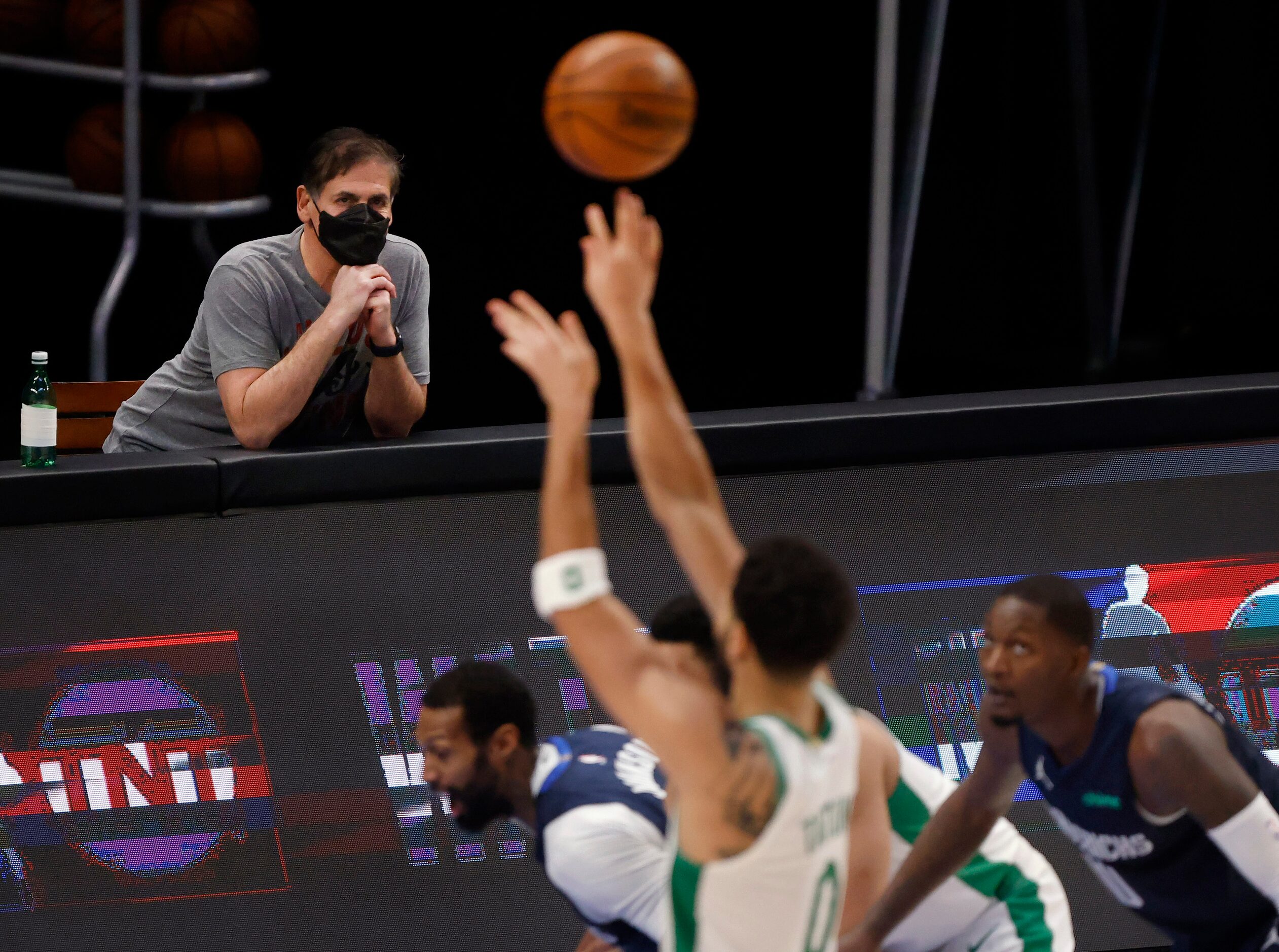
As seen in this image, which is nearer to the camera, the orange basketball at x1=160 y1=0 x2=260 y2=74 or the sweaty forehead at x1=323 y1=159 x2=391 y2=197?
the sweaty forehead at x1=323 y1=159 x2=391 y2=197

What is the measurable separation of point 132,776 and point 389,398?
113 centimetres

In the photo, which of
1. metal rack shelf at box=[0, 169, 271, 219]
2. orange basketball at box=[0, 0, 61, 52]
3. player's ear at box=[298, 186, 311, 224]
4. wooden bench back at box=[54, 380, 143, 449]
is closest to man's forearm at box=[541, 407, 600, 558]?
player's ear at box=[298, 186, 311, 224]

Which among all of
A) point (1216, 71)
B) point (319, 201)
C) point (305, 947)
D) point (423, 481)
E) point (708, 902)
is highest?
point (1216, 71)

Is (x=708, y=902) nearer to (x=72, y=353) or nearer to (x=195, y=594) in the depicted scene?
(x=195, y=594)

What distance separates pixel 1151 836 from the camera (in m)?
3.26

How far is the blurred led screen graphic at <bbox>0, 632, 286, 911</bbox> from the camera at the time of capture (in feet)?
12.3

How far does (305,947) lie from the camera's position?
3.82m

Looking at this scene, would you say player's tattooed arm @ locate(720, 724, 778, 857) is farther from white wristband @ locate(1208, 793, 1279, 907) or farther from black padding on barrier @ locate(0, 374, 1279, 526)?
black padding on barrier @ locate(0, 374, 1279, 526)

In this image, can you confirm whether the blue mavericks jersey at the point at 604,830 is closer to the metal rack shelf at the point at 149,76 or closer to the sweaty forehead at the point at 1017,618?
the sweaty forehead at the point at 1017,618

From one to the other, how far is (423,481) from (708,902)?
1724 mm

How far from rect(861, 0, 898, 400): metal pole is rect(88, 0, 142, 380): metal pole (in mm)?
3432

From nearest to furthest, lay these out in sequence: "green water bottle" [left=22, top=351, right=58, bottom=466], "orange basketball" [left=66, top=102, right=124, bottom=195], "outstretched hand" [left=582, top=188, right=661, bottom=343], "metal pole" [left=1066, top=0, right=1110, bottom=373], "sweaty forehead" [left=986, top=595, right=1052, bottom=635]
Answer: "outstretched hand" [left=582, top=188, right=661, bottom=343] → "sweaty forehead" [left=986, top=595, right=1052, bottom=635] → "green water bottle" [left=22, top=351, right=58, bottom=466] → "orange basketball" [left=66, top=102, right=124, bottom=195] → "metal pole" [left=1066, top=0, right=1110, bottom=373]

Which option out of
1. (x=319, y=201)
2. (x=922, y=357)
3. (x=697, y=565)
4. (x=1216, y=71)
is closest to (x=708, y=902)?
(x=697, y=565)

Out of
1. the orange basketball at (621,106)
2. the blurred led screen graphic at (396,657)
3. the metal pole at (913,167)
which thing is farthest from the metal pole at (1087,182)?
the orange basketball at (621,106)
